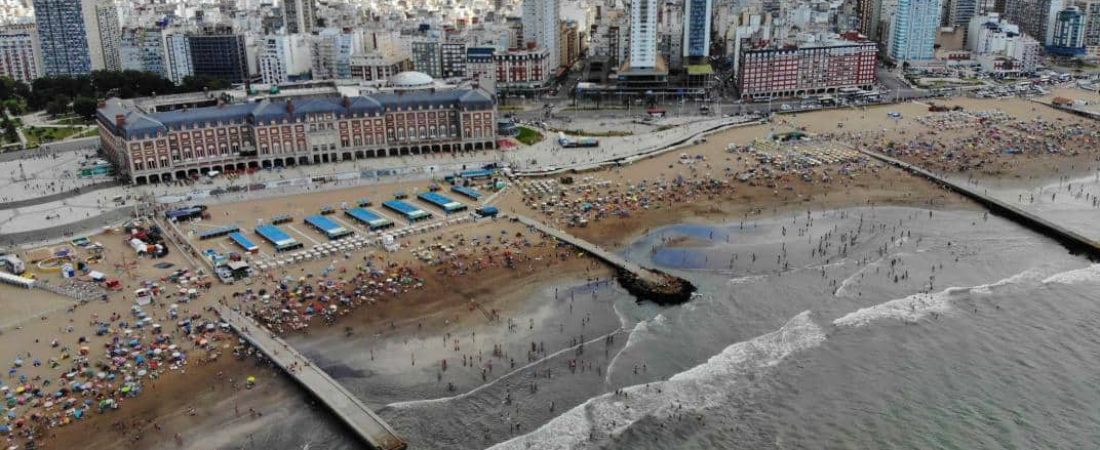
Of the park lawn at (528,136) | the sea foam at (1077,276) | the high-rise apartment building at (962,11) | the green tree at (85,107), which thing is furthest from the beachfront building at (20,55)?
the high-rise apartment building at (962,11)

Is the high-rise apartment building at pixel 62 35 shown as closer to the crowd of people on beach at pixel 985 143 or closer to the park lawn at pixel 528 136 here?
the park lawn at pixel 528 136

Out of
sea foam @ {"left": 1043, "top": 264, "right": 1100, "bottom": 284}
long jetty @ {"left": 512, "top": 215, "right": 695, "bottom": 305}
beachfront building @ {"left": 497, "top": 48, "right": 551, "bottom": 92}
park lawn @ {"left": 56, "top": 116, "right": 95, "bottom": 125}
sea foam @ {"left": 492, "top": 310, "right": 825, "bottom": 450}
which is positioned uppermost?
beachfront building @ {"left": 497, "top": 48, "right": 551, "bottom": 92}

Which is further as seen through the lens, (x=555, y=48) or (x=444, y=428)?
(x=555, y=48)

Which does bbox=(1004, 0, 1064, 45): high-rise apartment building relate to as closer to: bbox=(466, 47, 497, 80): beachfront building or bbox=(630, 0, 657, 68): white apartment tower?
A: bbox=(630, 0, 657, 68): white apartment tower

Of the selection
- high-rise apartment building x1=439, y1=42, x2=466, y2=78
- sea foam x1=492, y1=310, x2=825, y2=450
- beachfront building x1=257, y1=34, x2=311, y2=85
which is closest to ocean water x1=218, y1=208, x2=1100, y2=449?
sea foam x1=492, y1=310, x2=825, y2=450

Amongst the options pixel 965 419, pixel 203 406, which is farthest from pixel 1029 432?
pixel 203 406

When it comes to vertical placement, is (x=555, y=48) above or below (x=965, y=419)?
above

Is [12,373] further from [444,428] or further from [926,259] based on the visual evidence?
[926,259]
